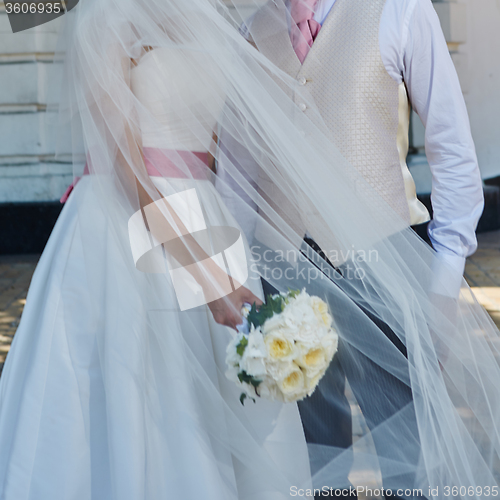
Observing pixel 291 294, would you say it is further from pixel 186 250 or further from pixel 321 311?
pixel 186 250

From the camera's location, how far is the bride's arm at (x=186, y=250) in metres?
1.35

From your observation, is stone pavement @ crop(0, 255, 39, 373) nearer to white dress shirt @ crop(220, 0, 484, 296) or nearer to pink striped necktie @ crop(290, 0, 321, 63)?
pink striped necktie @ crop(290, 0, 321, 63)

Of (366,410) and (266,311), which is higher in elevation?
(266,311)

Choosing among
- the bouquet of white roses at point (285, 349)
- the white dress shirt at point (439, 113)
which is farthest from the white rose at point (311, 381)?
the white dress shirt at point (439, 113)

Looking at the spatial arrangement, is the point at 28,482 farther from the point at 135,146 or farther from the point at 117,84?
the point at 117,84

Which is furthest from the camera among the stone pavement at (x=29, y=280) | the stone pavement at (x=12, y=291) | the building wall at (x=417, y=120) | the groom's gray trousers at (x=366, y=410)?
the building wall at (x=417, y=120)

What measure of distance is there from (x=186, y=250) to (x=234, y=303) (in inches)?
6.9

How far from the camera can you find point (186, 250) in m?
1.37

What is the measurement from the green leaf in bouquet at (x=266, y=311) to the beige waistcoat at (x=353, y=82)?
1.54 ft

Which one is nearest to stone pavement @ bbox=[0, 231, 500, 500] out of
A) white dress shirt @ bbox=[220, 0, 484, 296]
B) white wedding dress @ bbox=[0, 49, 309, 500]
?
white wedding dress @ bbox=[0, 49, 309, 500]

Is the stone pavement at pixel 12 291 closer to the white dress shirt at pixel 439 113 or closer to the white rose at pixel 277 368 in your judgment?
the white rose at pixel 277 368

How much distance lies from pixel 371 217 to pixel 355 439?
0.52 metres

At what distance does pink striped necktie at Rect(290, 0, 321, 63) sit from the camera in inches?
60.1

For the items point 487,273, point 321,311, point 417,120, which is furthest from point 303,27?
point 417,120
